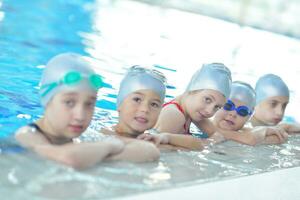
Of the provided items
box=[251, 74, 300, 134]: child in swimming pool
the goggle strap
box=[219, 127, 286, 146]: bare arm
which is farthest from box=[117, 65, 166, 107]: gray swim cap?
box=[251, 74, 300, 134]: child in swimming pool

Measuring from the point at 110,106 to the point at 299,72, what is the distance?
9.37m

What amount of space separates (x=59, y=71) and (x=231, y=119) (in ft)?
7.53

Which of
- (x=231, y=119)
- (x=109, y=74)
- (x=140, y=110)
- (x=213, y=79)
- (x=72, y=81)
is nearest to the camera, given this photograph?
(x=72, y=81)

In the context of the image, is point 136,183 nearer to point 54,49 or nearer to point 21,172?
point 21,172

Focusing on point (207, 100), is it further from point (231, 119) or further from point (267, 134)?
point (267, 134)

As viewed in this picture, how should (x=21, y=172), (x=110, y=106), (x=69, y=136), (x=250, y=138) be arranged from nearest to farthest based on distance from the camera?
(x=21, y=172) → (x=69, y=136) → (x=250, y=138) → (x=110, y=106)

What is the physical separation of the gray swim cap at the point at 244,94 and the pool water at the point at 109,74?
0.45 meters

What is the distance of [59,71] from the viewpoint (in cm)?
312

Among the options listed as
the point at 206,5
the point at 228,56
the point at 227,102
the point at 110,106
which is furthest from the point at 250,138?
the point at 206,5

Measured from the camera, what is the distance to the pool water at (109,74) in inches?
107

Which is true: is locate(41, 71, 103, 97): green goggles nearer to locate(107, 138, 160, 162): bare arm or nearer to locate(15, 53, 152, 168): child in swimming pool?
locate(15, 53, 152, 168): child in swimming pool

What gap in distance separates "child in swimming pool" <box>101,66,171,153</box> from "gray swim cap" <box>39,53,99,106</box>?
0.74 meters

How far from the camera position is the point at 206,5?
28.3 metres

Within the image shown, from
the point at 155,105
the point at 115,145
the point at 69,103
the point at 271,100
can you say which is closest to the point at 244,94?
the point at 271,100
